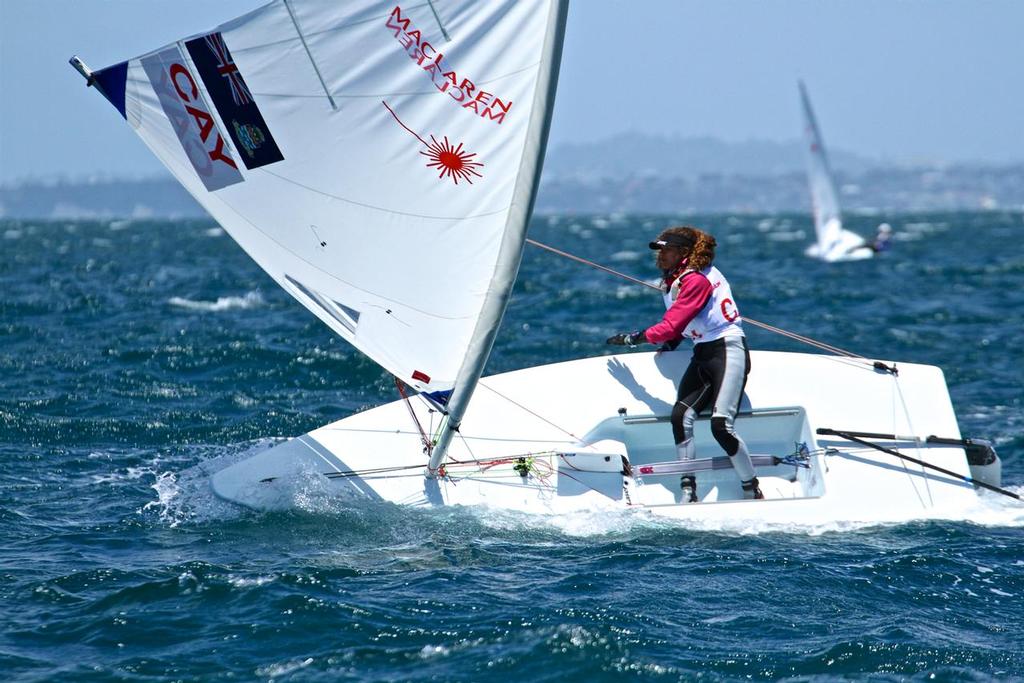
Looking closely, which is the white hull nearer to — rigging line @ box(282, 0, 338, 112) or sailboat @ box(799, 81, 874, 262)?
rigging line @ box(282, 0, 338, 112)

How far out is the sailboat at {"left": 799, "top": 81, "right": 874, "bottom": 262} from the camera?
106 ft

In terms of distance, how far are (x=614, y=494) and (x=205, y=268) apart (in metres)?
21.7

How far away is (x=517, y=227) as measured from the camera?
5805mm

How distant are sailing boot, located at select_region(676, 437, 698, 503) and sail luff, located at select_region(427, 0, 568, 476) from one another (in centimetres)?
140

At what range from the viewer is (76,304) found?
681 inches

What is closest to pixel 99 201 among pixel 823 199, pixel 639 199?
pixel 639 199

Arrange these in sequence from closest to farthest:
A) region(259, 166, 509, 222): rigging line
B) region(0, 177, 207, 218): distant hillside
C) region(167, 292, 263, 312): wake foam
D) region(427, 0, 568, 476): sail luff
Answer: region(427, 0, 568, 476): sail luff → region(259, 166, 509, 222): rigging line → region(167, 292, 263, 312): wake foam → region(0, 177, 207, 218): distant hillside

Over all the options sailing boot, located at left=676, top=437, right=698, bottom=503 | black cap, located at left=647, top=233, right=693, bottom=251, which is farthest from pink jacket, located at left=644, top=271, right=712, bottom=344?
sailing boot, located at left=676, top=437, right=698, bottom=503

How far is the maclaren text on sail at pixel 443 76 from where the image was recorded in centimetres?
570

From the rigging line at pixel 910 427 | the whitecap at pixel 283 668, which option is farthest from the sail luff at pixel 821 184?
the whitecap at pixel 283 668

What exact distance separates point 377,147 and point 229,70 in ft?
2.78

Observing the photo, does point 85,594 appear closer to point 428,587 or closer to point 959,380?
point 428,587

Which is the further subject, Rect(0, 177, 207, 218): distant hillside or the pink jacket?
Rect(0, 177, 207, 218): distant hillside

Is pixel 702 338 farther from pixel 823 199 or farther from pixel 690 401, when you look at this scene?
pixel 823 199
